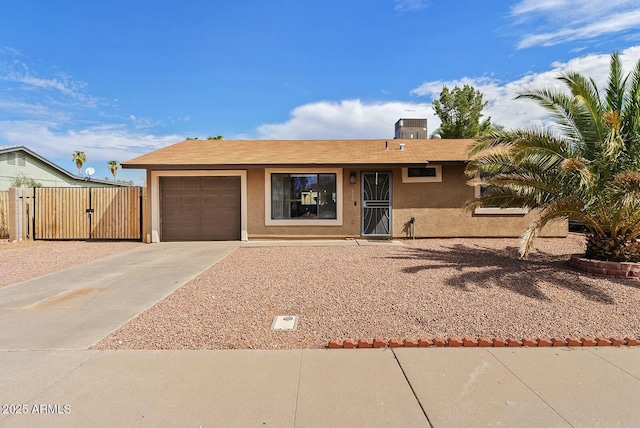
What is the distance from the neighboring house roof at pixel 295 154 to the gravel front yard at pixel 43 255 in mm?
A: 2996

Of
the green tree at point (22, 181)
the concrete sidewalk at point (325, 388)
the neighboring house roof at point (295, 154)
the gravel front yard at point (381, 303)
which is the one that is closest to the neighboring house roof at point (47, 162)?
the green tree at point (22, 181)

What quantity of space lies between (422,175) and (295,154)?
4.80 metres

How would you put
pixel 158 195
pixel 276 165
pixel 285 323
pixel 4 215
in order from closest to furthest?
pixel 285 323 < pixel 276 165 < pixel 158 195 < pixel 4 215

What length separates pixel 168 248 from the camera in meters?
12.2

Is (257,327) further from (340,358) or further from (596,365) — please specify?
(596,365)

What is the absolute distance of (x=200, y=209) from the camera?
13.9m

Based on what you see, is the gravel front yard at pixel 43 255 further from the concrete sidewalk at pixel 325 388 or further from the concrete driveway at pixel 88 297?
the concrete sidewalk at pixel 325 388

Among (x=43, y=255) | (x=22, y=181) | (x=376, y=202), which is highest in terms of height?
(x=22, y=181)

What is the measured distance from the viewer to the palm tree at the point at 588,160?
765 cm

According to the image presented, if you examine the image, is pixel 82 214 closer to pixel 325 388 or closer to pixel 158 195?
pixel 158 195

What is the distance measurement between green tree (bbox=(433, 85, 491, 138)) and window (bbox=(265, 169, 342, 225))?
793 inches

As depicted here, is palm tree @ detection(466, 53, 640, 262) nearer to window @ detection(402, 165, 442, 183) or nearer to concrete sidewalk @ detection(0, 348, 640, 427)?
concrete sidewalk @ detection(0, 348, 640, 427)

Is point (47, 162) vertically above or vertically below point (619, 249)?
above

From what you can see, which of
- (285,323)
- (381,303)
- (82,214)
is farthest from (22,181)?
(381,303)
